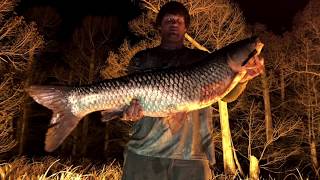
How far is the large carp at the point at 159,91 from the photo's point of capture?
3.22m

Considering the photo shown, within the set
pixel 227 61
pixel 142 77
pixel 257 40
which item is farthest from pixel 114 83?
pixel 257 40

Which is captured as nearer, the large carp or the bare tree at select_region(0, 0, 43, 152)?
the large carp

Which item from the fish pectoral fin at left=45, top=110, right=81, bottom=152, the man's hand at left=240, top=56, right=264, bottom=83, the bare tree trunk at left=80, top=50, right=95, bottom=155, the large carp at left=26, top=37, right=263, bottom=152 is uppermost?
the bare tree trunk at left=80, top=50, right=95, bottom=155

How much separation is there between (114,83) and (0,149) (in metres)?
9.27

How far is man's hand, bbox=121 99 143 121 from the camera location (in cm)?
319

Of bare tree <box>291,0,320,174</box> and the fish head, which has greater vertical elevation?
bare tree <box>291,0,320,174</box>

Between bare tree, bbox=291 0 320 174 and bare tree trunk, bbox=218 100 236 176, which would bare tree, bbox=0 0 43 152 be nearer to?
bare tree trunk, bbox=218 100 236 176

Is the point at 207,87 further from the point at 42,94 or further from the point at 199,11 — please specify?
the point at 199,11

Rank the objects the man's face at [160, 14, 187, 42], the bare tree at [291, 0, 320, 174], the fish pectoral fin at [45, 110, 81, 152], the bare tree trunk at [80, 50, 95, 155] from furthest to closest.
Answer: the bare tree trunk at [80, 50, 95, 155] → the bare tree at [291, 0, 320, 174] → the man's face at [160, 14, 187, 42] → the fish pectoral fin at [45, 110, 81, 152]

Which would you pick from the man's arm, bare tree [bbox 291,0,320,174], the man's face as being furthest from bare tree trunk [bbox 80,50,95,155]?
the man's arm

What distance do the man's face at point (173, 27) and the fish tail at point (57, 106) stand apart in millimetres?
883

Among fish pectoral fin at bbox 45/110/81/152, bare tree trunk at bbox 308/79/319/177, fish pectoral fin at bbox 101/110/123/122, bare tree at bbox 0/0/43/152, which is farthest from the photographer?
bare tree trunk at bbox 308/79/319/177

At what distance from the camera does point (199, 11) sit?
13.4 metres

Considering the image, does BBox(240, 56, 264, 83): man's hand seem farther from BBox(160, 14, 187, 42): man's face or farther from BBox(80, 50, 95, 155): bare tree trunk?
BBox(80, 50, 95, 155): bare tree trunk
